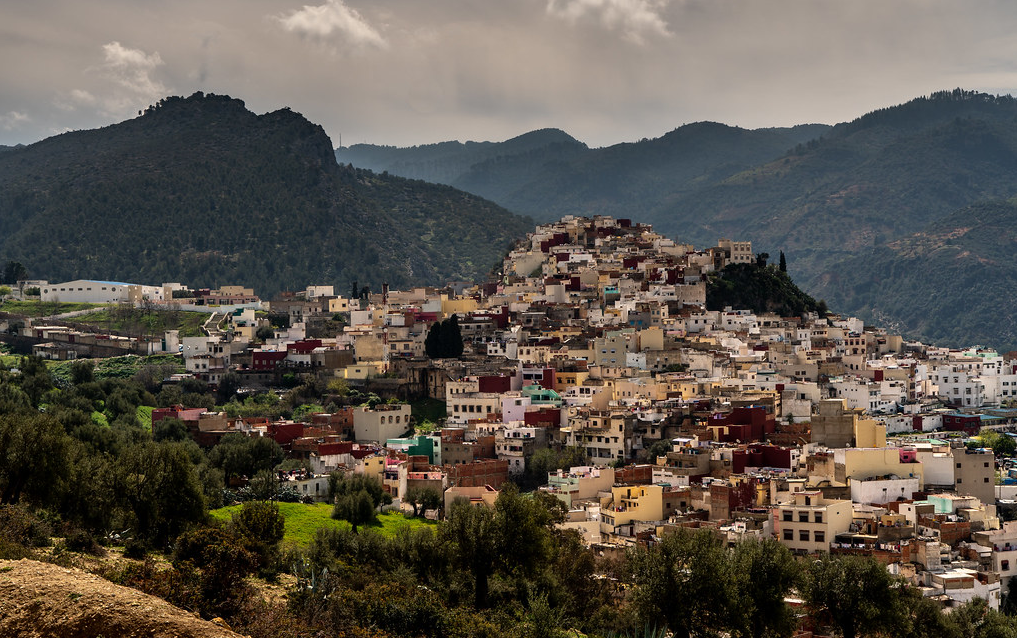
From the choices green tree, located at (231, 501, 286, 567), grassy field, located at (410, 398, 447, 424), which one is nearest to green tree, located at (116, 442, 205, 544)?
green tree, located at (231, 501, 286, 567)

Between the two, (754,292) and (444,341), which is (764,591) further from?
(754,292)

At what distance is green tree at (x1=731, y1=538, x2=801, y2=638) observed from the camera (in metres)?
28.1

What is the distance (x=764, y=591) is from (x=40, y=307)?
69625 millimetres

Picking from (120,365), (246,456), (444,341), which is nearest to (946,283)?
(444,341)

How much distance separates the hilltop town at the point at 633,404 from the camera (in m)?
37.7

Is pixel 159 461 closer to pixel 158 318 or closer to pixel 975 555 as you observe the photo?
pixel 975 555

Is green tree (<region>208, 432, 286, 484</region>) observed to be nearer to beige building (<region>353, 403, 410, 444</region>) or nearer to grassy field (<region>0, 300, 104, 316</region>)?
beige building (<region>353, 403, 410, 444</region>)

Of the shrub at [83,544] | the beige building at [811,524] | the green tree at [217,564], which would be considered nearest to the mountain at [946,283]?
the beige building at [811,524]

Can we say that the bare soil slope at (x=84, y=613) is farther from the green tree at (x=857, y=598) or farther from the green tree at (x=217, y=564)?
the green tree at (x=857, y=598)

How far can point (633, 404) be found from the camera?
53.6 m

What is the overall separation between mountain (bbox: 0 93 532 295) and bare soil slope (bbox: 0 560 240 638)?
128864mm

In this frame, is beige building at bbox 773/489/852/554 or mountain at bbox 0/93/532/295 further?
mountain at bbox 0/93/532/295

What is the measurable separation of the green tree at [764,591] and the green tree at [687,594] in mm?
340

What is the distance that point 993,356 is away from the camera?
70625 mm
